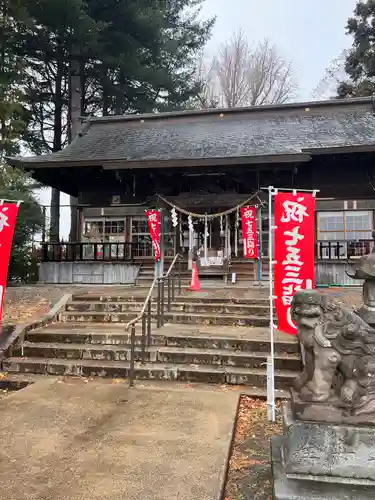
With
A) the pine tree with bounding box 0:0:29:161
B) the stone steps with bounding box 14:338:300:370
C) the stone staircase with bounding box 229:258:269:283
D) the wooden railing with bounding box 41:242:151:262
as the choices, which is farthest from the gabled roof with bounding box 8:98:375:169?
the stone steps with bounding box 14:338:300:370

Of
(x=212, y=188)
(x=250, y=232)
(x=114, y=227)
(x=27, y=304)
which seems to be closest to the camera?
(x=27, y=304)

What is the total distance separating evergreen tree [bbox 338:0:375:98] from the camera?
2127 cm

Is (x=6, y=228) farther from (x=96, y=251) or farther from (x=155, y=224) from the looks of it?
(x=96, y=251)

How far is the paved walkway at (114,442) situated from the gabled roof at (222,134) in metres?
8.87

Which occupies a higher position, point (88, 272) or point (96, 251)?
point (96, 251)

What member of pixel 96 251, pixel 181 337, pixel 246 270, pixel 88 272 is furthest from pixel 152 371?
pixel 96 251

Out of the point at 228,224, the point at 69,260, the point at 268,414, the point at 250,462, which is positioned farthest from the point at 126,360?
the point at 69,260

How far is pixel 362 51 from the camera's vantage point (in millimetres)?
21719

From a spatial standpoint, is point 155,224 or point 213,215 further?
point 155,224

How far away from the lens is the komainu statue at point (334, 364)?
2793 millimetres

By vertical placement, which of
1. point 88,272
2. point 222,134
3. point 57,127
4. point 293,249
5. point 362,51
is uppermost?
point 362,51

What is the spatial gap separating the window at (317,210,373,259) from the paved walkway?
9405 millimetres

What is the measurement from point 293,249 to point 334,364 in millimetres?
2472

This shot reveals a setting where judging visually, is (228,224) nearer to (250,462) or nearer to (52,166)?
(52,166)
